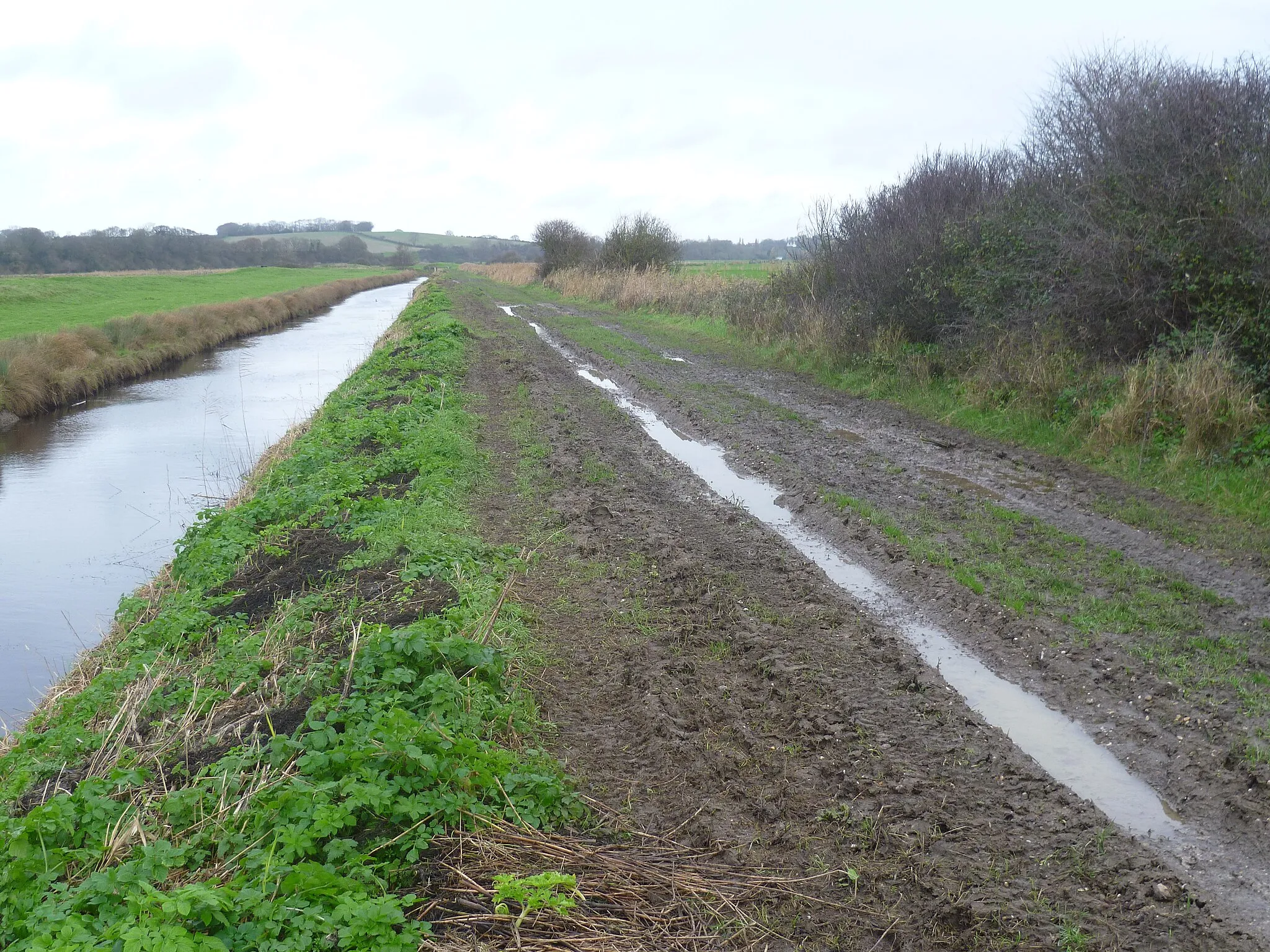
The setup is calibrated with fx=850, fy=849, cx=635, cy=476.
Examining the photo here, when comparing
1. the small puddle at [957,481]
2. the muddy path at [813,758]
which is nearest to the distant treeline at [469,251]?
the small puddle at [957,481]

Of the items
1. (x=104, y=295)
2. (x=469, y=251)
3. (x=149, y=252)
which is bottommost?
(x=104, y=295)

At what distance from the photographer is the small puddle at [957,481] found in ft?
27.7

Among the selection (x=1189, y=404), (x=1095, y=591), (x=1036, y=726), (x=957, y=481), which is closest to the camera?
(x=1036, y=726)

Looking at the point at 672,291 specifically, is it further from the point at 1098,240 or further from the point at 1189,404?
the point at 1189,404

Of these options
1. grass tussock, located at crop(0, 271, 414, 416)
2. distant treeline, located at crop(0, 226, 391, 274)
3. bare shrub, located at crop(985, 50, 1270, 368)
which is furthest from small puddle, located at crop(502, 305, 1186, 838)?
distant treeline, located at crop(0, 226, 391, 274)

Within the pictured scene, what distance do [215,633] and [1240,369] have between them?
9.97 meters

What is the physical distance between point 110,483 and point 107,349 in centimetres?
1250

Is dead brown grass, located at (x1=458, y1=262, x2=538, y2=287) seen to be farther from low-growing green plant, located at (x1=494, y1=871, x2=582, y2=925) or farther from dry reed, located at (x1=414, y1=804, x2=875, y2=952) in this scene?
low-growing green plant, located at (x1=494, y1=871, x2=582, y2=925)

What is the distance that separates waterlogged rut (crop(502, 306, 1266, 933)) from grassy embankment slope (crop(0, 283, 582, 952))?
2.39m

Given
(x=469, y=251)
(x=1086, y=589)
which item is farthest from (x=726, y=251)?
(x=1086, y=589)

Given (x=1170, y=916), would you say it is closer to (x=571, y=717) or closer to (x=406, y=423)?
(x=571, y=717)

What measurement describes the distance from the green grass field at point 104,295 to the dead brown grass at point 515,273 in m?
13.0

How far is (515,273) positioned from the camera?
60312 millimetres

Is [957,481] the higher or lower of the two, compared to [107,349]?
lower
